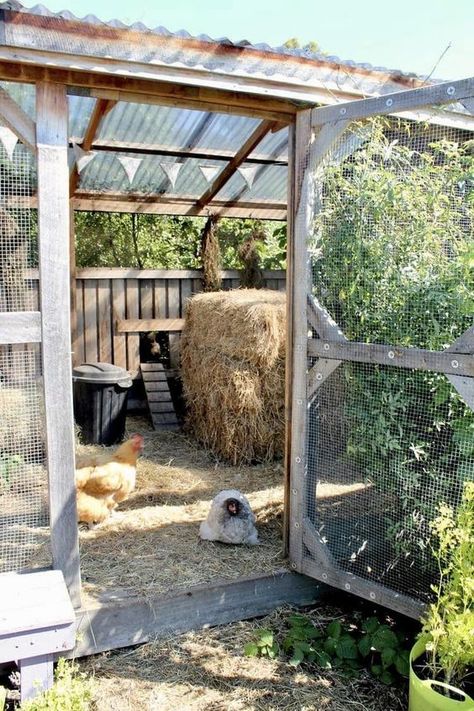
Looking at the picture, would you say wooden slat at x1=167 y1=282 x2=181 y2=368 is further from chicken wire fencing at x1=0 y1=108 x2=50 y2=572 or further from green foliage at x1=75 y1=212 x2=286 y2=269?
chicken wire fencing at x1=0 y1=108 x2=50 y2=572

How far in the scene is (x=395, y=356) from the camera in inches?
112

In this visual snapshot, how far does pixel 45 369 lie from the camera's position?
287cm

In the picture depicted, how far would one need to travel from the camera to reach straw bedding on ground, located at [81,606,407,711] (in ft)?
8.93

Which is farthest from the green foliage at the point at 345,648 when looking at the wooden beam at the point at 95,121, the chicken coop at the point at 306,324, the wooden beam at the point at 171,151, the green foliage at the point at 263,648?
the wooden beam at the point at 171,151

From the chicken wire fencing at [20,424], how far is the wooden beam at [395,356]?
55.1 inches

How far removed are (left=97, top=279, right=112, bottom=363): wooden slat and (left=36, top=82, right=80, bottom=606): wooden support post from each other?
3822 mm

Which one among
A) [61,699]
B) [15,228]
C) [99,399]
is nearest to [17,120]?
[15,228]

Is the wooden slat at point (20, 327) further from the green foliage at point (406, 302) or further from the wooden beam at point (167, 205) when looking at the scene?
the wooden beam at point (167, 205)

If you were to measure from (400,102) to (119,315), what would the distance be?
4499 millimetres

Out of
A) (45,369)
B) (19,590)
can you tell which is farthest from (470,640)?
(45,369)

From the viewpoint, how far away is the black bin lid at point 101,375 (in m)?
5.73

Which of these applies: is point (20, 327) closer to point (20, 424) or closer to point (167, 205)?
point (20, 424)

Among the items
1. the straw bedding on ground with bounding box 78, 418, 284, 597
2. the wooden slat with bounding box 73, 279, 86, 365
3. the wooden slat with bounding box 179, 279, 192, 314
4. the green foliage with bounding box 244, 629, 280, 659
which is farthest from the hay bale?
the green foliage with bounding box 244, 629, 280, 659

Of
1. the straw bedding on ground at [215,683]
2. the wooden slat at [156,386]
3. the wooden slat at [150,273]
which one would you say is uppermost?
the wooden slat at [150,273]
